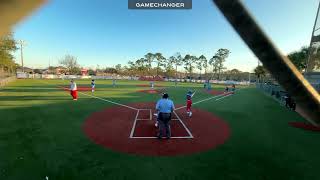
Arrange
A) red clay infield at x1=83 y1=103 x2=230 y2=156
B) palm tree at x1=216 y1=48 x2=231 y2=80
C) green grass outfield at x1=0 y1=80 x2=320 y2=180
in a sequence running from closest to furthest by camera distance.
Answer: green grass outfield at x1=0 y1=80 x2=320 y2=180 < red clay infield at x1=83 y1=103 x2=230 y2=156 < palm tree at x1=216 y1=48 x2=231 y2=80

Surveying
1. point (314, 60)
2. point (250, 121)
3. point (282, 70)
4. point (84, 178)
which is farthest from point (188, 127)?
point (314, 60)

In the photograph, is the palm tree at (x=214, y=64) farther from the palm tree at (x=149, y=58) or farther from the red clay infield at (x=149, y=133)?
the red clay infield at (x=149, y=133)

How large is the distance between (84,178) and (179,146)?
4040 millimetres

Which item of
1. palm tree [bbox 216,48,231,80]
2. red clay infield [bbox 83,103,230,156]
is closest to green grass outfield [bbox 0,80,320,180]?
red clay infield [bbox 83,103,230,156]

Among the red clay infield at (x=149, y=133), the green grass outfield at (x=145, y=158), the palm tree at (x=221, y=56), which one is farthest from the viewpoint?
the palm tree at (x=221, y=56)

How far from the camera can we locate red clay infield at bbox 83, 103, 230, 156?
8930mm

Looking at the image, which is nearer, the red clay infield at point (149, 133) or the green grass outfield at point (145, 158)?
the green grass outfield at point (145, 158)

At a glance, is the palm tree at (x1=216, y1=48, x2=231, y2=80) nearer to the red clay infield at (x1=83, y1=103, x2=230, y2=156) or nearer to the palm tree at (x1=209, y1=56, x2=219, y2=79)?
the palm tree at (x1=209, y1=56, x2=219, y2=79)

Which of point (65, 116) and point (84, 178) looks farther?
point (65, 116)

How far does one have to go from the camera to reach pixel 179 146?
9188 millimetres

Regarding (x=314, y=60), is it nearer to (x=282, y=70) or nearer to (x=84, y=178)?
(x=84, y=178)

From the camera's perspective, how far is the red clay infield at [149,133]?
29.3 feet

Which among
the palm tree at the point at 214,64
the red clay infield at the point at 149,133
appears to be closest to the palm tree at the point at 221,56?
the palm tree at the point at 214,64

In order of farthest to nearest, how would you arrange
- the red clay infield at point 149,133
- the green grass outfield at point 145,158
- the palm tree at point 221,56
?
the palm tree at point 221,56 < the red clay infield at point 149,133 < the green grass outfield at point 145,158
